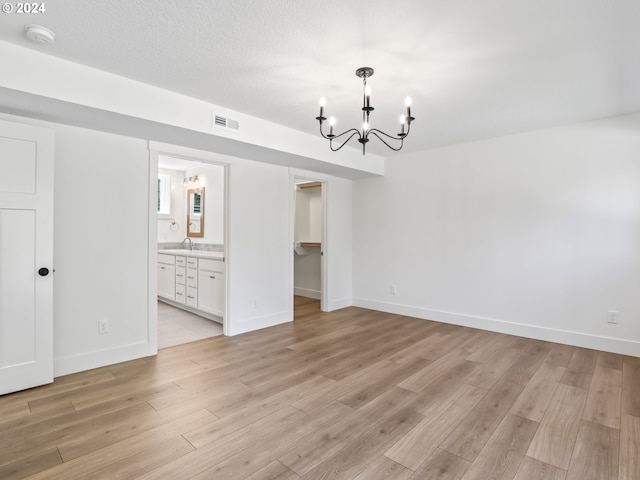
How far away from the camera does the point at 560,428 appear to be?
2100 mm

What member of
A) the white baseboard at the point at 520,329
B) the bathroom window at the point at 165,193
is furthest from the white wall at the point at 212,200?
the white baseboard at the point at 520,329

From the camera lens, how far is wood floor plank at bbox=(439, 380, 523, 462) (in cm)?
190

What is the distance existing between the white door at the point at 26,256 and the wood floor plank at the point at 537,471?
Result: 3349mm

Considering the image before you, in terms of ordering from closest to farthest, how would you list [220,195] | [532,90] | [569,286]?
[532,90], [569,286], [220,195]

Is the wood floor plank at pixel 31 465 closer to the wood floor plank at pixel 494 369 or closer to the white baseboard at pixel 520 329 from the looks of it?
the wood floor plank at pixel 494 369

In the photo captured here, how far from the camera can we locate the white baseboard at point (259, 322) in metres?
4.09

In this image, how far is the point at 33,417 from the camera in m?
2.17

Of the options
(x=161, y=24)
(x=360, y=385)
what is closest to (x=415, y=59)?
(x=161, y=24)

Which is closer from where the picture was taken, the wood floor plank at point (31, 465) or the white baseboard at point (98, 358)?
the wood floor plank at point (31, 465)

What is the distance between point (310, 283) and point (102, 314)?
4.02 meters

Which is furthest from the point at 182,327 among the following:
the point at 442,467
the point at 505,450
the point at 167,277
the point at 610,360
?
the point at 610,360

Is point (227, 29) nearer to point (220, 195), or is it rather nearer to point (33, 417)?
point (33, 417)

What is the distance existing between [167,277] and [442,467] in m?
5.10

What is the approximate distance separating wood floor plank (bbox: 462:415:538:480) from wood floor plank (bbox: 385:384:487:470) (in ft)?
0.74
